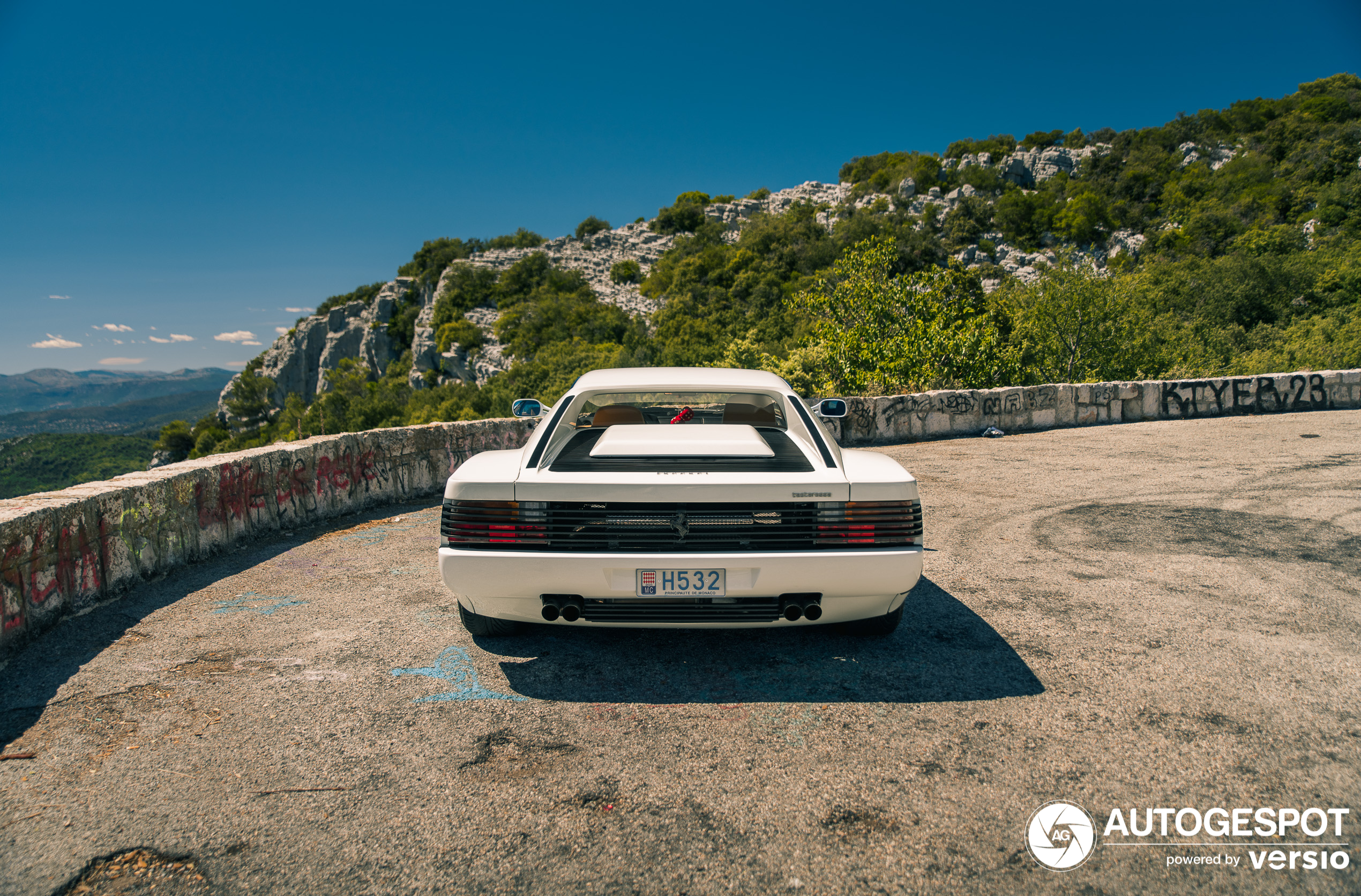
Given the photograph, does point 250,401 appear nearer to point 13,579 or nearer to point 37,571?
point 37,571

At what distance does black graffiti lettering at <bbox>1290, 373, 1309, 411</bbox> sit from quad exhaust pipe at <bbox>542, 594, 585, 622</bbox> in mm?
16562

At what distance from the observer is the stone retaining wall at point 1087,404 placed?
40.2ft

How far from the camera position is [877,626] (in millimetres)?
3328

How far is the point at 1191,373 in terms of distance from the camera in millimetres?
18156

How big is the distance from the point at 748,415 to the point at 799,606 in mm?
1699

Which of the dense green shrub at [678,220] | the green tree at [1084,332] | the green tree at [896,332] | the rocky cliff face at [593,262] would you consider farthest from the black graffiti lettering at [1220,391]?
the dense green shrub at [678,220]

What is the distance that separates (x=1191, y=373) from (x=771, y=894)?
21.9 m

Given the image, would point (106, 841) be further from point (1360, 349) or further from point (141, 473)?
point (1360, 349)

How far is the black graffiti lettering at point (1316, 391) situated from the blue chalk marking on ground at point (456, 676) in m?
17.2

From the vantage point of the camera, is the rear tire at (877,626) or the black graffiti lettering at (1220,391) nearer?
the rear tire at (877,626)

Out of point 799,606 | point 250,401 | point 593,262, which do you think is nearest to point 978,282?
point 799,606

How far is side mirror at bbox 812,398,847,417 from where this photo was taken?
4.05 m

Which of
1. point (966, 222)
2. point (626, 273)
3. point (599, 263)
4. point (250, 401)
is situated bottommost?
point (250, 401)

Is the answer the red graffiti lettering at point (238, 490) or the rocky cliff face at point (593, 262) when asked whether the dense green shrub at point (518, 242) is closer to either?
the rocky cliff face at point (593, 262)
